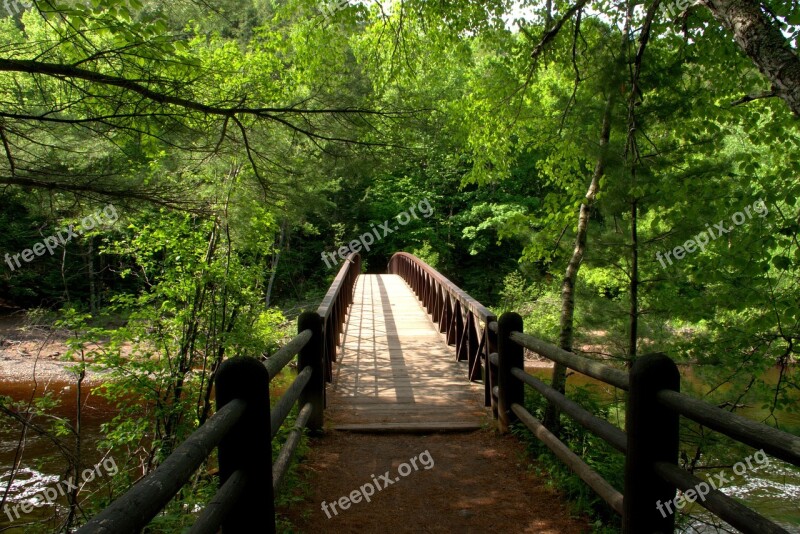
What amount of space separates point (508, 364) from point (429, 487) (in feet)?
3.78

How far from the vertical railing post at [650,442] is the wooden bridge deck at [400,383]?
7.75 ft

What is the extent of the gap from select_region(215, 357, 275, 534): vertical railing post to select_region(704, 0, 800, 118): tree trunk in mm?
3067

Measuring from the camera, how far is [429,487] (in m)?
3.44

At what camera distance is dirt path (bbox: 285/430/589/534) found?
2.97 m

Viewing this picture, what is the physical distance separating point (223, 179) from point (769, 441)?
567cm

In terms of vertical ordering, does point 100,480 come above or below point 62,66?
below

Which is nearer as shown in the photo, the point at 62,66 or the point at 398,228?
the point at 62,66

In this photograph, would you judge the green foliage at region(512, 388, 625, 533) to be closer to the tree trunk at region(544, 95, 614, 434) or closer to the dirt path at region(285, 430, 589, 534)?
the dirt path at region(285, 430, 589, 534)

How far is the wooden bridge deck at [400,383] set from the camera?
4.66 m

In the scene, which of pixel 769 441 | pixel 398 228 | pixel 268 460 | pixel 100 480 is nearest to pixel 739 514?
pixel 769 441

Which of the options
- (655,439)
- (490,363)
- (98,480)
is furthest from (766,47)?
(98,480)

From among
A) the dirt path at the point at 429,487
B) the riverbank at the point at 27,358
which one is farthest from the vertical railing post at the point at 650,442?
the riverbank at the point at 27,358

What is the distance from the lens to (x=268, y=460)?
2256 millimetres

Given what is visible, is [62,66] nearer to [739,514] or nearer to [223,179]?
[223,179]
